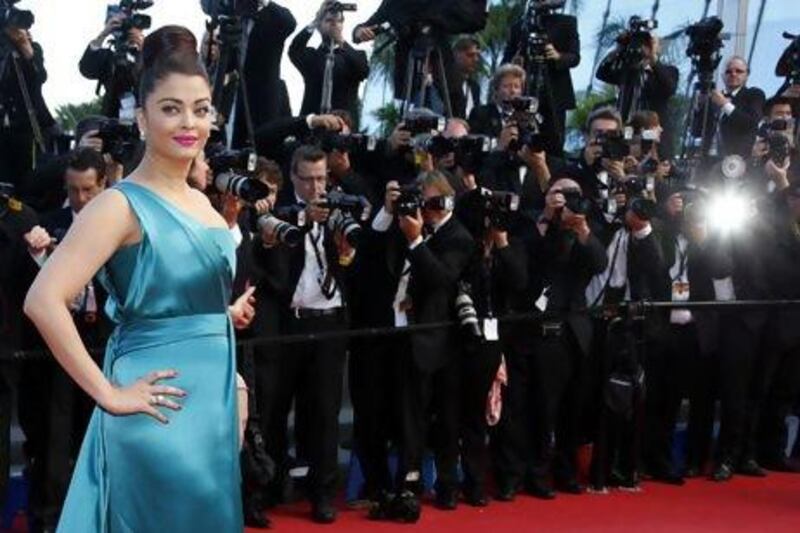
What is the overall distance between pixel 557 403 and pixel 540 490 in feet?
1.36

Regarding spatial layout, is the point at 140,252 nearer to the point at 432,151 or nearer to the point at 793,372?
the point at 432,151

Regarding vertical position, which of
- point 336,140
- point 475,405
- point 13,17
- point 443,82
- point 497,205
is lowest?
point 475,405

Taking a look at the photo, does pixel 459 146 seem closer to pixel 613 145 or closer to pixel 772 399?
pixel 613 145

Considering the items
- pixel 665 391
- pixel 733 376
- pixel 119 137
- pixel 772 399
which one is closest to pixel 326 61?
pixel 119 137

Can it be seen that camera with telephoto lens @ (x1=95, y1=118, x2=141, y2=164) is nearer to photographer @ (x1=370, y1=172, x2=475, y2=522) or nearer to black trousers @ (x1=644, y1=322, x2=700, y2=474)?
photographer @ (x1=370, y1=172, x2=475, y2=522)

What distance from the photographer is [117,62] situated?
6156mm

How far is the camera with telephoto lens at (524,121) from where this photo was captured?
662cm

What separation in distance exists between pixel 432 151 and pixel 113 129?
4.78 feet

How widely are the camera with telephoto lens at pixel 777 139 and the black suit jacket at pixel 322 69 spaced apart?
7.08 ft

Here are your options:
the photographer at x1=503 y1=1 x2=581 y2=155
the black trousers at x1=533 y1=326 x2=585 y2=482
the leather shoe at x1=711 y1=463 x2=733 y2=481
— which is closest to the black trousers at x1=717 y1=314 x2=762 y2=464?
the leather shoe at x1=711 y1=463 x2=733 y2=481

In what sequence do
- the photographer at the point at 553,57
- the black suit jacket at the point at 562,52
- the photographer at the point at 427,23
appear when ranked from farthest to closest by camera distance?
the black suit jacket at the point at 562,52 → the photographer at the point at 553,57 → the photographer at the point at 427,23

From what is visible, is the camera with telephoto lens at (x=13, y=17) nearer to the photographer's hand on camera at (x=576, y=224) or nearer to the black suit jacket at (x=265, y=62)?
the black suit jacket at (x=265, y=62)

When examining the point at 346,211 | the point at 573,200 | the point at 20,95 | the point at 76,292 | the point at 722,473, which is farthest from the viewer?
the point at 722,473

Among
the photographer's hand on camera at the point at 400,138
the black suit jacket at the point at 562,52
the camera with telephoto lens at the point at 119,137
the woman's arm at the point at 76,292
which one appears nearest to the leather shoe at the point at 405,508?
the photographer's hand on camera at the point at 400,138
